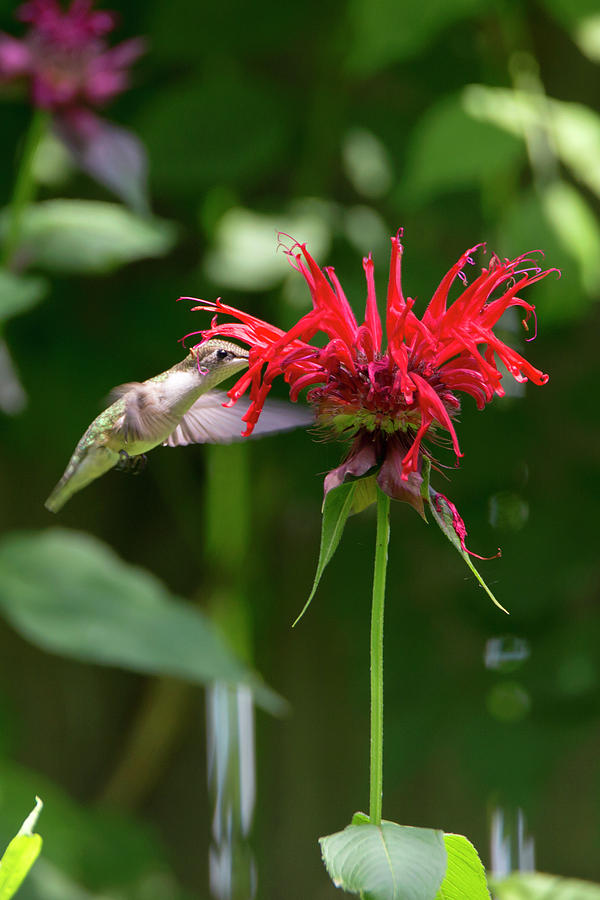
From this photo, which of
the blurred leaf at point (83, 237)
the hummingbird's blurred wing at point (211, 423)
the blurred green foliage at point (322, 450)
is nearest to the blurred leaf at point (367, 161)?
the blurred green foliage at point (322, 450)

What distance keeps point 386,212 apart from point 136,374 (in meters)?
0.30

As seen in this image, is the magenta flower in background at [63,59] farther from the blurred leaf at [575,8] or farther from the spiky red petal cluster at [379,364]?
the spiky red petal cluster at [379,364]

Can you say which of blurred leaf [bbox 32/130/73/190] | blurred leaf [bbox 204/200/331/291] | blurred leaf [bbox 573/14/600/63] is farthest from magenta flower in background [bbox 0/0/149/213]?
blurred leaf [bbox 573/14/600/63]

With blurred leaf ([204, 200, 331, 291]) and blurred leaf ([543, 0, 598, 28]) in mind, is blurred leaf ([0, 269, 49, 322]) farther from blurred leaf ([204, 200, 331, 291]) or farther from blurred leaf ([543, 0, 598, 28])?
blurred leaf ([543, 0, 598, 28])

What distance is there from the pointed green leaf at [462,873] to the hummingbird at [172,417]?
0.48ft

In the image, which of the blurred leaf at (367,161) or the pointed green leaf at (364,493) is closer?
the pointed green leaf at (364,493)

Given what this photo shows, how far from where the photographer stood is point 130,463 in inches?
16.7

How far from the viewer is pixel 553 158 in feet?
2.61

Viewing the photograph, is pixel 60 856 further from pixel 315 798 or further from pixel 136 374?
pixel 136 374

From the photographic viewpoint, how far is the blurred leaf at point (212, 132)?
38.6 inches

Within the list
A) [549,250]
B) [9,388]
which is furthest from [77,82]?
[549,250]

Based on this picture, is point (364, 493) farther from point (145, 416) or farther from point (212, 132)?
point (212, 132)

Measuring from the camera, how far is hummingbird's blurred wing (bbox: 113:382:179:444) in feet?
1.26

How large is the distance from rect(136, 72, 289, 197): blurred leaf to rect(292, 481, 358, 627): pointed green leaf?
71 centimetres
